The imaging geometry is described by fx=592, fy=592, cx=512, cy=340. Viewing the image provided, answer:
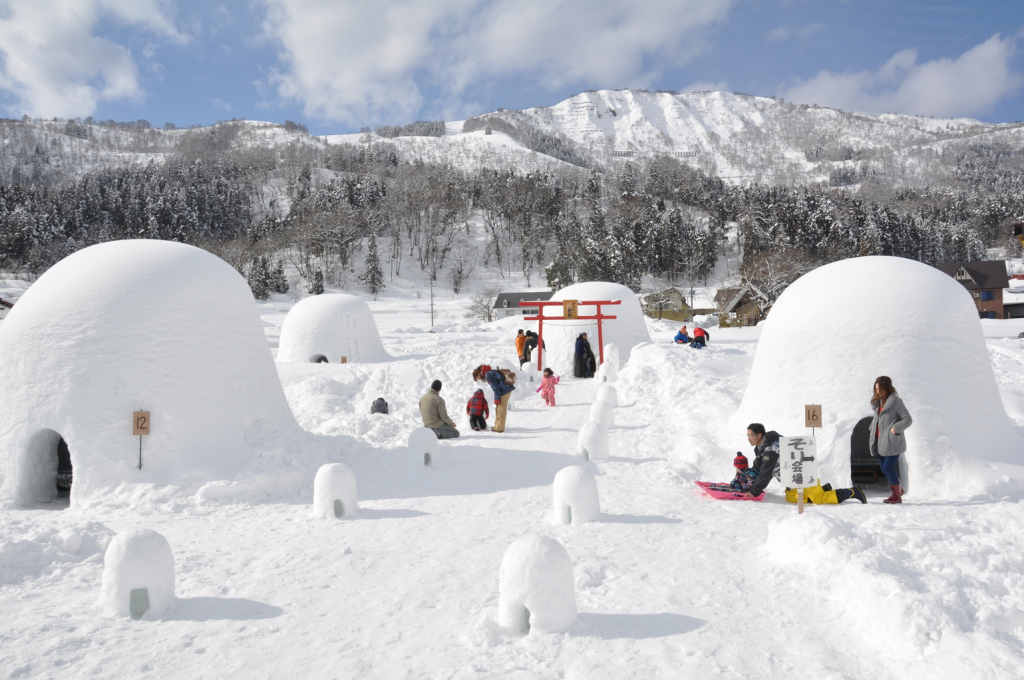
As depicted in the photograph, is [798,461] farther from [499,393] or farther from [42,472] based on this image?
[42,472]

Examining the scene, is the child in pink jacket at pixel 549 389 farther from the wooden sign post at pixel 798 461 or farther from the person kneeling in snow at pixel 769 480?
the wooden sign post at pixel 798 461

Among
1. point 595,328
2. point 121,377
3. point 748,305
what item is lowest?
point 121,377

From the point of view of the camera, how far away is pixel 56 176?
126 m

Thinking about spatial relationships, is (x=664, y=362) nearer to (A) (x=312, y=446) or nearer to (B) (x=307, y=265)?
(A) (x=312, y=446)

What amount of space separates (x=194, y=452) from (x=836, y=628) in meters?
8.11

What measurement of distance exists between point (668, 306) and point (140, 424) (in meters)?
51.7

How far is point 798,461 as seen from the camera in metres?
6.58

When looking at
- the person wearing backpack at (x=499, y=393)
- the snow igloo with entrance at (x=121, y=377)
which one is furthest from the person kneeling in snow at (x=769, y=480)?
the snow igloo with entrance at (x=121, y=377)

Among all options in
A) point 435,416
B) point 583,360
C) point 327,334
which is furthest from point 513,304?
point 435,416

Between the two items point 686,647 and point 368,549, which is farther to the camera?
point 368,549

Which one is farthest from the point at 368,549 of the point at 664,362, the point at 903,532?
the point at 664,362

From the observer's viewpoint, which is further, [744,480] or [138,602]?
[744,480]

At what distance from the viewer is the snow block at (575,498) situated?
267 inches

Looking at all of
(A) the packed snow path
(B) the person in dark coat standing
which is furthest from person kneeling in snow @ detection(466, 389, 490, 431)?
(B) the person in dark coat standing
